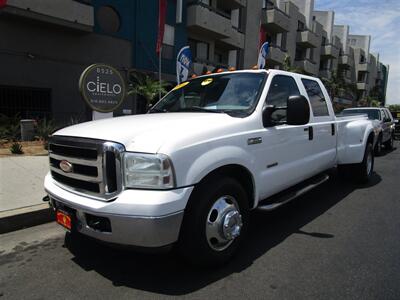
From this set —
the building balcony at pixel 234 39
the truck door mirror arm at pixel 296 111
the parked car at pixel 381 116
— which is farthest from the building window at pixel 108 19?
the truck door mirror arm at pixel 296 111

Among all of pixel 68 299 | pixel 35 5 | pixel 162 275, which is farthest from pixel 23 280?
pixel 35 5

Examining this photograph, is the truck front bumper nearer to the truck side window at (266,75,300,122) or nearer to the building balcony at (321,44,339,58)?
the truck side window at (266,75,300,122)

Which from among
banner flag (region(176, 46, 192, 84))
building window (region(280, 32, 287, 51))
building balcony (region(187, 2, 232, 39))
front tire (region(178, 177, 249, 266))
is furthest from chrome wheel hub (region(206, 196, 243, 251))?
building window (region(280, 32, 287, 51))

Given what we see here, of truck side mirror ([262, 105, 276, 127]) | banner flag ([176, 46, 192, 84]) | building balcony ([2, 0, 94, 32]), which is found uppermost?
building balcony ([2, 0, 94, 32])

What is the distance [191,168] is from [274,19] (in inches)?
1039

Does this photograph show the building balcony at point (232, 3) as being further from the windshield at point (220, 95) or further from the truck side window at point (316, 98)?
the windshield at point (220, 95)

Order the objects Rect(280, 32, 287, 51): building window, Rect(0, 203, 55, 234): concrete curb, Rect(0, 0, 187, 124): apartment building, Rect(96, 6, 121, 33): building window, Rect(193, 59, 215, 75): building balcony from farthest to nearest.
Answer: Rect(280, 32, 287, 51): building window
Rect(193, 59, 215, 75): building balcony
Rect(96, 6, 121, 33): building window
Rect(0, 0, 187, 124): apartment building
Rect(0, 203, 55, 234): concrete curb

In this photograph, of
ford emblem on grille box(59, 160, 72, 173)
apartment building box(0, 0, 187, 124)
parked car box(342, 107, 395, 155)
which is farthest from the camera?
apartment building box(0, 0, 187, 124)

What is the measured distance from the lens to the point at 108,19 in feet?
50.7

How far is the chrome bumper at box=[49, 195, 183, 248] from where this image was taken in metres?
2.53

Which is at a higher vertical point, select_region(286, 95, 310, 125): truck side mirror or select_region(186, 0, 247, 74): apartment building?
select_region(186, 0, 247, 74): apartment building

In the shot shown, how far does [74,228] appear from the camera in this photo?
2910 millimetres

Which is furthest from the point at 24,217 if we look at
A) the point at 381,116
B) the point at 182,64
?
the point at 381,116

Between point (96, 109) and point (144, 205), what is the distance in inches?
191
